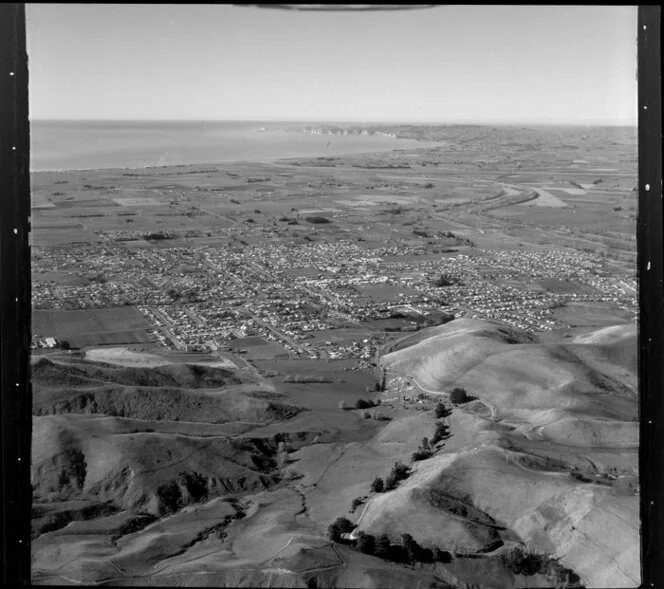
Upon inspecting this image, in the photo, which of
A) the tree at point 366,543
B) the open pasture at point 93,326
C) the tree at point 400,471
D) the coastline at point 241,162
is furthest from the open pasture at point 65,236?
the tree at point 366,543

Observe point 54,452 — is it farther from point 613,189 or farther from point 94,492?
point 613,189

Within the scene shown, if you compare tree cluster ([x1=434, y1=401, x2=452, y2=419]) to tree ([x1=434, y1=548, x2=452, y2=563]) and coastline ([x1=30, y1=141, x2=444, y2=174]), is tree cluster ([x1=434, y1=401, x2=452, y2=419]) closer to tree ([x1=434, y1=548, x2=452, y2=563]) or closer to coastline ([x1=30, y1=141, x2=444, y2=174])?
tree ([x1=434, y1=548, x2=452, y2=563])

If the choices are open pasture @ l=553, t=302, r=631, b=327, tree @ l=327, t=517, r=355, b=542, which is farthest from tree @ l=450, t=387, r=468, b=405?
open pasture @ l=553, t=302, r=631, b=327

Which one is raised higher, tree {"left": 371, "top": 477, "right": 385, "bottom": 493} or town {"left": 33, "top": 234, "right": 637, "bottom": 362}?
town {"left": 33, "top": 234, "right": 637, "bottom": 362}

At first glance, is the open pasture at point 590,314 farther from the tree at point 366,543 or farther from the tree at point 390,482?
the tree at point 366,543

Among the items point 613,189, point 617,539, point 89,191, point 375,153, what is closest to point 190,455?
point 617,539

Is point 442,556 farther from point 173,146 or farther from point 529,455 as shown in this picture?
point 173,146
